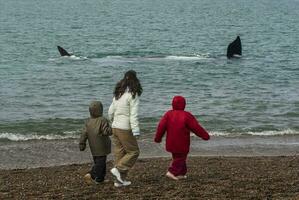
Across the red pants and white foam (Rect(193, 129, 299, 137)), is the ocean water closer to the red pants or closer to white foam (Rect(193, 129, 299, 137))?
white foam (Rect(193, 129, 299, 137))

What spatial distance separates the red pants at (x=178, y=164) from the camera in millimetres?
10336

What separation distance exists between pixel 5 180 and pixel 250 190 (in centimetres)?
445

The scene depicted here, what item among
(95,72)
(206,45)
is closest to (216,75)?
(95,72)

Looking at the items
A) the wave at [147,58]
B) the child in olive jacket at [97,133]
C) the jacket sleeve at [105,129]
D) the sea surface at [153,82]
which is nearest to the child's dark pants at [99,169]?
the child in olive jacket at [97,133]

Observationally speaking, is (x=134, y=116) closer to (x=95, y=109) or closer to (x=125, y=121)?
(x=125, y=121)

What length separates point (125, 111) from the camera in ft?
32.3

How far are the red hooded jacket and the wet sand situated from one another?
2.02 feet

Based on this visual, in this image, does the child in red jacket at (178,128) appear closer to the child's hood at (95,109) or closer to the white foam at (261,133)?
the child's hood at (95,109)

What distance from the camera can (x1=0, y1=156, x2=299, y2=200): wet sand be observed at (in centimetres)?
944

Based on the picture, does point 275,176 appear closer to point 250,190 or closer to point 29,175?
point 250,190

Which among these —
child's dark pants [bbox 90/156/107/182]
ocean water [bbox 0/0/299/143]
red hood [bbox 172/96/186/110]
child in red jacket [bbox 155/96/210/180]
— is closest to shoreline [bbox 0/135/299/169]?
ocean water [bbox 0/0/299/143]

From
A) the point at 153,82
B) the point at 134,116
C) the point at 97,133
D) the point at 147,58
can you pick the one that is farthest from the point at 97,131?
the point at 147,58

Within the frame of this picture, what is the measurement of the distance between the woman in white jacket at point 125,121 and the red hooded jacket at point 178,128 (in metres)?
0.49

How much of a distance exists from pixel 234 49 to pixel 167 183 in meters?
36.6
